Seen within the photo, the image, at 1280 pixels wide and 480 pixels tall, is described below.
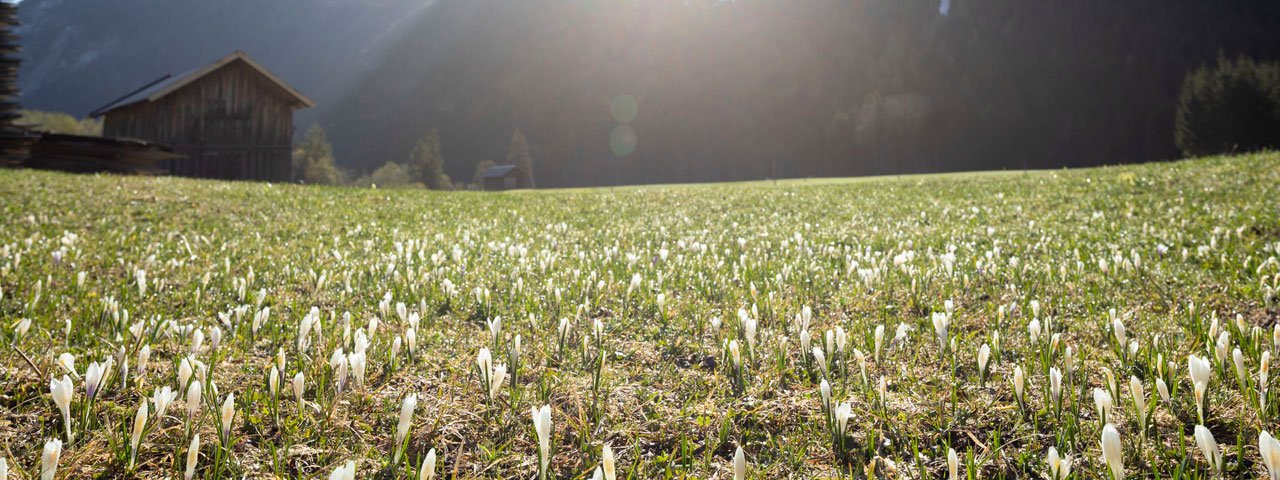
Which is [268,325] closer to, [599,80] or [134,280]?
[134,280]

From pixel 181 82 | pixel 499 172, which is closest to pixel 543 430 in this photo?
pixel 181 82

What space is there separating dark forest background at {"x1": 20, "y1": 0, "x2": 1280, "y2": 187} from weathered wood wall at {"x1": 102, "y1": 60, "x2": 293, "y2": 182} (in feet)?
293

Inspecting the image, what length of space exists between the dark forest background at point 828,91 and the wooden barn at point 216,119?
8921cm

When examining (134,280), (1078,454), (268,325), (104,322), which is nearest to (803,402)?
(1078,454)

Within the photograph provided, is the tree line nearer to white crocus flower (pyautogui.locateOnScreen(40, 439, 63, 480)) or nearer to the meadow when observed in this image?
the meadow

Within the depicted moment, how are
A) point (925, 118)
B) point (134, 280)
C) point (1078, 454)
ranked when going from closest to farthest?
point (1078, 454) < point (134, 280) < point (925, 118)

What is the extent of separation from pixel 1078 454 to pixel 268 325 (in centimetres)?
439

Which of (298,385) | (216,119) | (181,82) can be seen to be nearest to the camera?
(298,385)

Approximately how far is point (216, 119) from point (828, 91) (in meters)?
111

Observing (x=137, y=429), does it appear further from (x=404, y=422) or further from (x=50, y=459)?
(x=404, y=422)

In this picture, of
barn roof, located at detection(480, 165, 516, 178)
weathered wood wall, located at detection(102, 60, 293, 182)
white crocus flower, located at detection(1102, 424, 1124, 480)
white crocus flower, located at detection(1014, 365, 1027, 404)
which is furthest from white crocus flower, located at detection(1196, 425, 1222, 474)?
barn roof, located at detection(480, 165, 516, 178)

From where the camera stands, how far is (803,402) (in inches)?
108

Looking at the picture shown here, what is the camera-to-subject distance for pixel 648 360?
345 centimetres

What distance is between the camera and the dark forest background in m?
97.0
